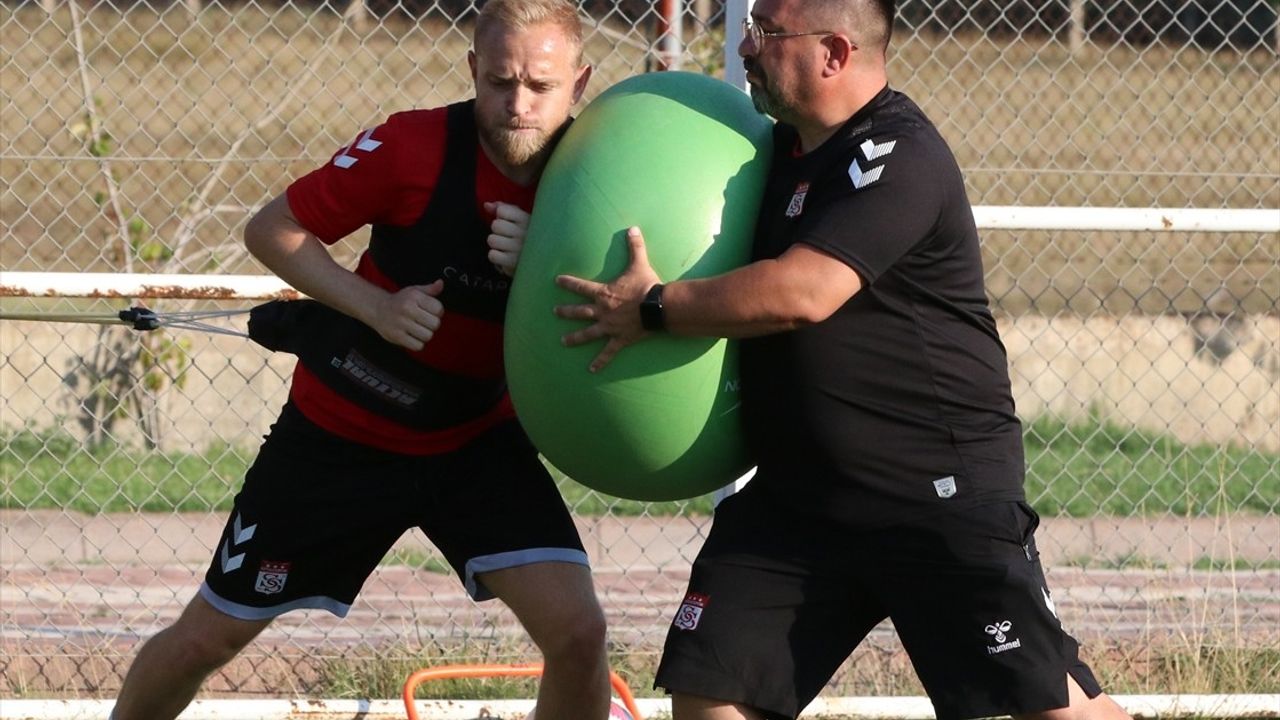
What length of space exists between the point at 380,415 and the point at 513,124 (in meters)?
0.77

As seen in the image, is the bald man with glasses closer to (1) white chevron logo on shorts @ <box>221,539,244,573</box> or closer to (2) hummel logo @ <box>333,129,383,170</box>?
(2) hummel logo @ <box>333,129,383,170</box>

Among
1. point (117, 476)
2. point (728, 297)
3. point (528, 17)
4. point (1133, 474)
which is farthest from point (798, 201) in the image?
point (1133, 474)

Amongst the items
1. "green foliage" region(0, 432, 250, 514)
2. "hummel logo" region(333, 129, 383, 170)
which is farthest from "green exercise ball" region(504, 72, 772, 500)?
"green foliage" region(0, 432, 250, 514)

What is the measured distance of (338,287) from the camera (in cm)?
333

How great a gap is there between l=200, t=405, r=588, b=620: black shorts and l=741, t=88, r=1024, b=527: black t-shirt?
25.2 inches

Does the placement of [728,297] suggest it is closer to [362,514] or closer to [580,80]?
[580,80]

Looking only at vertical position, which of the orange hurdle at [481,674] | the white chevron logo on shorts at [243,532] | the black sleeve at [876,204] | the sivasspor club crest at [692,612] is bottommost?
the orange hurdle at [481,674]

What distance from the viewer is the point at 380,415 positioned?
11.7ft

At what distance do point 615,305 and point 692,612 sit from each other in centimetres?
67

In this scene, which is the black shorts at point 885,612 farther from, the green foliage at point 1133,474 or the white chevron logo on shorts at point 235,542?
the green foliage at point 1133,474

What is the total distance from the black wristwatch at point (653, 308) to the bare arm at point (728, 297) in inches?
0.4

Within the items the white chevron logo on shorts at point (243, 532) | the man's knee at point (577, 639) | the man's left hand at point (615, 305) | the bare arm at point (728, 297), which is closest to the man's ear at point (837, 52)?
the bare arm at point (728, 297)

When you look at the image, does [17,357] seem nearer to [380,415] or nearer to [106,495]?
[106,495]

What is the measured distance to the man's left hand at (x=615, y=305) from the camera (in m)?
2.99
